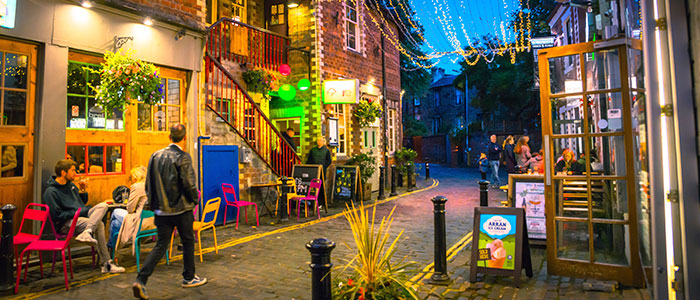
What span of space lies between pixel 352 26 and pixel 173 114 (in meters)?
8.60

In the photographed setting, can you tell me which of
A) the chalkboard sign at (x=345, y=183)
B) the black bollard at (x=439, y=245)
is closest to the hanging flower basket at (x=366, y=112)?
the chalkboard sign at (x=345, y=183)

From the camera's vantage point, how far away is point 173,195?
4746 millimetres

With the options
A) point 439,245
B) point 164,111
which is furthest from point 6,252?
point 439,245

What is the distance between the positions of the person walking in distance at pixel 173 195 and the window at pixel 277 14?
9.37 meters

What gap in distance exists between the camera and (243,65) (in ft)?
39.0

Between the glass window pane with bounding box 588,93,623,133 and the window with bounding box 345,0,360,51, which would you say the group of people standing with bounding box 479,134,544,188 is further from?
the window with bounding box 345,0,360,51

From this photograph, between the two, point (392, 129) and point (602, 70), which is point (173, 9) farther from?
point (392, 129)

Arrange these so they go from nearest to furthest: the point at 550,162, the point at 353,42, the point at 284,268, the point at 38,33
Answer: the point at 550,162
the point at 284,268
the point at 38,33
the point at 353,42

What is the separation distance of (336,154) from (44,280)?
29.3 feet

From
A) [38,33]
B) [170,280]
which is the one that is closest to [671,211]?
[170,280]

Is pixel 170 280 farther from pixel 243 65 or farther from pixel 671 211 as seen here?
pixel 243 65

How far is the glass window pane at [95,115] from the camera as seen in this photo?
700 centimetres

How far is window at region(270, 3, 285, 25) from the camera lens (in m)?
13.4

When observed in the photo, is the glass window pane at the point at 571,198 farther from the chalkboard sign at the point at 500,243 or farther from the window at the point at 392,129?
the window at the point at 392,129
